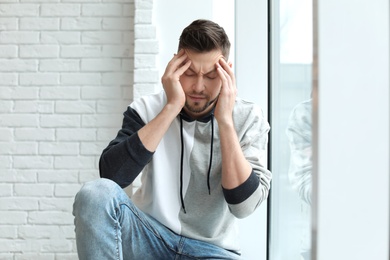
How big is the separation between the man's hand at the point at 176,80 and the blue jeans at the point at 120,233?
14.2 inches

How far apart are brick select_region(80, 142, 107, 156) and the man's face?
1.59 metres

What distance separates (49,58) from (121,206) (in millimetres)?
2047

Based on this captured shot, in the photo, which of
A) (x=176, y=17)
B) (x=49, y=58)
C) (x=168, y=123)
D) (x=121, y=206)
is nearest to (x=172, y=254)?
(x=121, y=206)

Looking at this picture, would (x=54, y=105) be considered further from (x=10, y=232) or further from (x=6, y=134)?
(x=10, y=232)

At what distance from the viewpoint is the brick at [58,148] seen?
3523 millimetres

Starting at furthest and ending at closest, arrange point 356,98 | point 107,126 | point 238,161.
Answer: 1. point 107,126
2. point 238,161
3. point 356,98

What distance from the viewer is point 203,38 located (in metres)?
1.92

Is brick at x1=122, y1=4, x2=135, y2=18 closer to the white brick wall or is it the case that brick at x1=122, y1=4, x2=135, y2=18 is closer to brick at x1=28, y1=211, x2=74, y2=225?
the white brick wall

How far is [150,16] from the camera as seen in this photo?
3264mm

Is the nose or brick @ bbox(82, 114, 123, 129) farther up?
the nose

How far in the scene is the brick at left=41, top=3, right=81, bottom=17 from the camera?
355cm

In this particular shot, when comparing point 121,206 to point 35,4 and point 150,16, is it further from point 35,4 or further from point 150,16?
point 35,4

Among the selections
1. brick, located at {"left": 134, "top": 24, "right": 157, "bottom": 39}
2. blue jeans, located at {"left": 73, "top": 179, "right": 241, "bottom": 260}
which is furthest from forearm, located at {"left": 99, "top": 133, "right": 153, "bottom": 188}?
brick, located at {"left": 134, "top": 24, "right": 157, "bottom": 39}

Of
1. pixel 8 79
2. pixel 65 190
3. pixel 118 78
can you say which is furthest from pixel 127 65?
pixel 65 190
